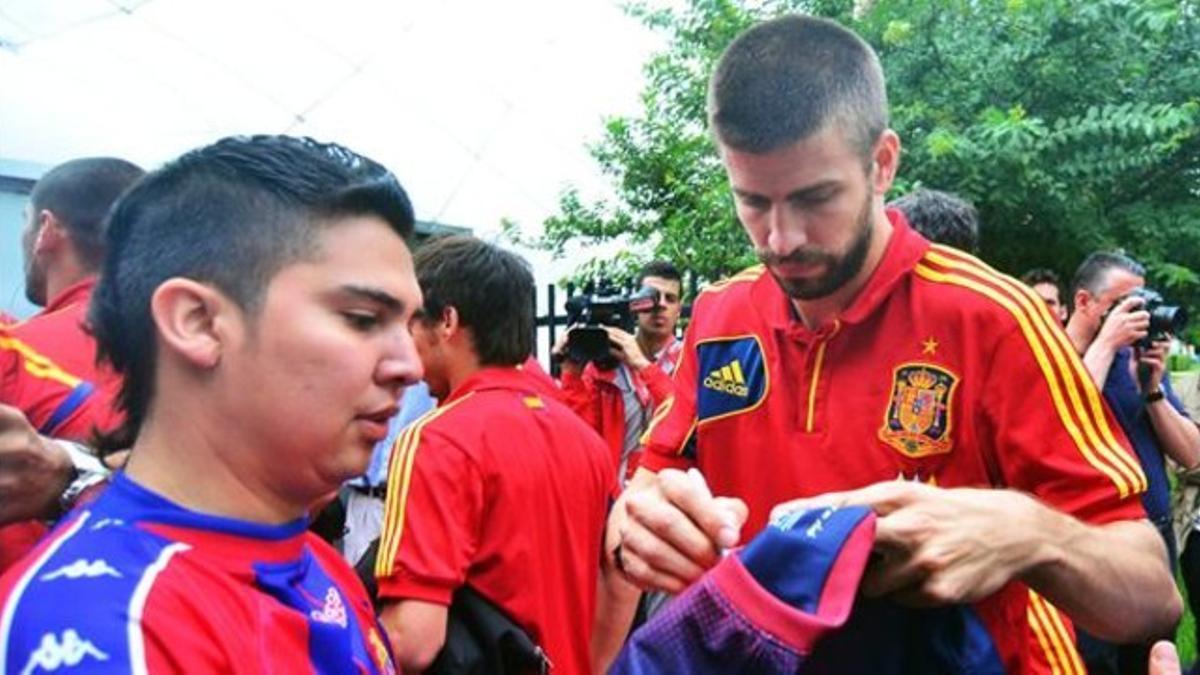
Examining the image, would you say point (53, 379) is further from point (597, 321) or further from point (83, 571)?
point (597, 321)

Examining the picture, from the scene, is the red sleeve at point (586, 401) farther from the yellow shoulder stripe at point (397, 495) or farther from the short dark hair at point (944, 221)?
the short dark hair at point (944, 221)

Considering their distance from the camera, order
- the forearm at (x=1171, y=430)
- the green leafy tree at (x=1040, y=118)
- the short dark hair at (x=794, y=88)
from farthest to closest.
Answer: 1. the green leafy tree at (x=1040, y=118)
2. the forearm at (x=1171, y=430)
3. the short dark hair at (x=794, y=88)

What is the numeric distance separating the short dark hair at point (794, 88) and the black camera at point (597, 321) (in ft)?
8.82

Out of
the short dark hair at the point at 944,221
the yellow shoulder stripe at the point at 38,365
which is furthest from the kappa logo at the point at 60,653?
the short dark hair at the point at 944,221

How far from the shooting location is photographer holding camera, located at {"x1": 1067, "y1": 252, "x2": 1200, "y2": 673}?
14.3ft

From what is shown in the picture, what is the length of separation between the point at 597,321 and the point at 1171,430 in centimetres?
252

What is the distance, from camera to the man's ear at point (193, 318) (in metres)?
1.51

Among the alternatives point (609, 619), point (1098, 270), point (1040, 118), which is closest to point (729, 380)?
point (609, 619)

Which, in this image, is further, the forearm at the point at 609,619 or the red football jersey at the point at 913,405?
the forearm at the point at 609,619

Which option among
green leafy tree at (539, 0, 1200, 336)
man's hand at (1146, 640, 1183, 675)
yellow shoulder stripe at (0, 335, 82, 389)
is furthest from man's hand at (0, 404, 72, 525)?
green leafy tree at (539, 0, 1200, 336)

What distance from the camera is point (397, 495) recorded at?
2855 millimetres

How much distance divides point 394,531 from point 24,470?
1.09m

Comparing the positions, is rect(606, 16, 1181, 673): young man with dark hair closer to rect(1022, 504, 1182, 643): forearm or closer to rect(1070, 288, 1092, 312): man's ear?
rect(1022, 504, 1182, 643): forearm

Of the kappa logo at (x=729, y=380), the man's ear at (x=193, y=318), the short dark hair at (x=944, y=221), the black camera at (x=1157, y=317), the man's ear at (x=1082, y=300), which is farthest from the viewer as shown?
the man's ear at (x=1082, y=300)
